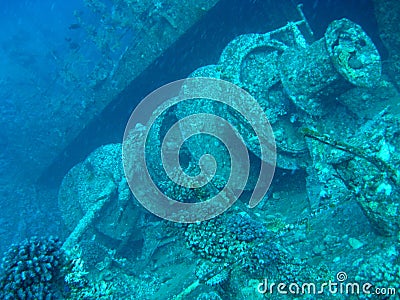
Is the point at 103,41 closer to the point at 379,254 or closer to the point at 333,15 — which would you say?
the point at 333,15

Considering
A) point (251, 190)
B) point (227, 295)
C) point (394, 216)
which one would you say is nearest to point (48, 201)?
point (251, 190)

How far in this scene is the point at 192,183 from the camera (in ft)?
12.6

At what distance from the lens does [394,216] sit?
2.99 meters

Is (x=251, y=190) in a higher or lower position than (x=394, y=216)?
higher

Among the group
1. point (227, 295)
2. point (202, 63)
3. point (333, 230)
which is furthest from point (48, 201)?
point (333, 230)

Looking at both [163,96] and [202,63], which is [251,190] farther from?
[202,63]

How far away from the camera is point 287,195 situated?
5.31 meters

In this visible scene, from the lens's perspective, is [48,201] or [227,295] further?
[48,201]

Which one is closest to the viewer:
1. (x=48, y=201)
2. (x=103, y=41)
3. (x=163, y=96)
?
(x=163, y=96)

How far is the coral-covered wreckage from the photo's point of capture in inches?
124

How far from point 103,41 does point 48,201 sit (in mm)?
6385

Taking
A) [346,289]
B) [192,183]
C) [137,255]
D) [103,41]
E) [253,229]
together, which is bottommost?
[346,289]

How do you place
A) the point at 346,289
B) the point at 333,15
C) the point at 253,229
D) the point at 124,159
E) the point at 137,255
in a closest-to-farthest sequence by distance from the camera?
the point at 346,289
the point at 253,229
the point at 124,159
the point at 137,255
the point at 333,15

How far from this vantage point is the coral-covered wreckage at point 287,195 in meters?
3.16
